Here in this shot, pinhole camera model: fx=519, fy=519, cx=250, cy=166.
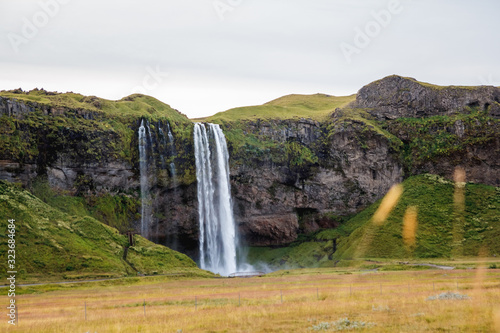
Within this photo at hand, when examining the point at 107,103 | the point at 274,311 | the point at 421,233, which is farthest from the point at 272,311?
the point at 107,103

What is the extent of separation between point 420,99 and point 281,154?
38706 millimetres

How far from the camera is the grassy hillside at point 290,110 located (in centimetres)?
12488

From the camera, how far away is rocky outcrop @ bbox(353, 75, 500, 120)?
403 feet

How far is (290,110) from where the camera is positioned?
456 feet

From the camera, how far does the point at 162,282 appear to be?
231ft

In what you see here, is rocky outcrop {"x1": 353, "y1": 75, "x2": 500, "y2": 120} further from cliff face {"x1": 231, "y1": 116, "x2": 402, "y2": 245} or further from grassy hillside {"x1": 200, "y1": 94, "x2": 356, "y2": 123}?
cliff face {"x1": 231, "y1": 116, "x2": 402, "y2": 245}

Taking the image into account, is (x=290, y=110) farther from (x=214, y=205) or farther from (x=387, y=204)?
(x=214, y=205)

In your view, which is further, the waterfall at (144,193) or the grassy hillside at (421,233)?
the waterfall at (144,193)

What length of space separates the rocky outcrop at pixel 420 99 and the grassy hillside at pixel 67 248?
67944 mm

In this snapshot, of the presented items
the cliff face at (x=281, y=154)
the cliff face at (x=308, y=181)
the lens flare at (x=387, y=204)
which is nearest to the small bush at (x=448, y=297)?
the lens flare at (x=387, y=204)

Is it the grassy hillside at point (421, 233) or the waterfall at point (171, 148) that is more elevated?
the waterfall at point (171, 148)

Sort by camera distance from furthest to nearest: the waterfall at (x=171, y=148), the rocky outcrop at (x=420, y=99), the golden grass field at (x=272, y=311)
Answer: the rocky outcrop at (x=420, y=99) → the waterfall at (x=171, y=148) → the golden grass field at (x=272, y=311)

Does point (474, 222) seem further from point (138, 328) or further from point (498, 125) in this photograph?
point (138, 328)

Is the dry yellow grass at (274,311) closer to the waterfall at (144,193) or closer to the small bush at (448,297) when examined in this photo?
the small bush at (448,297)
